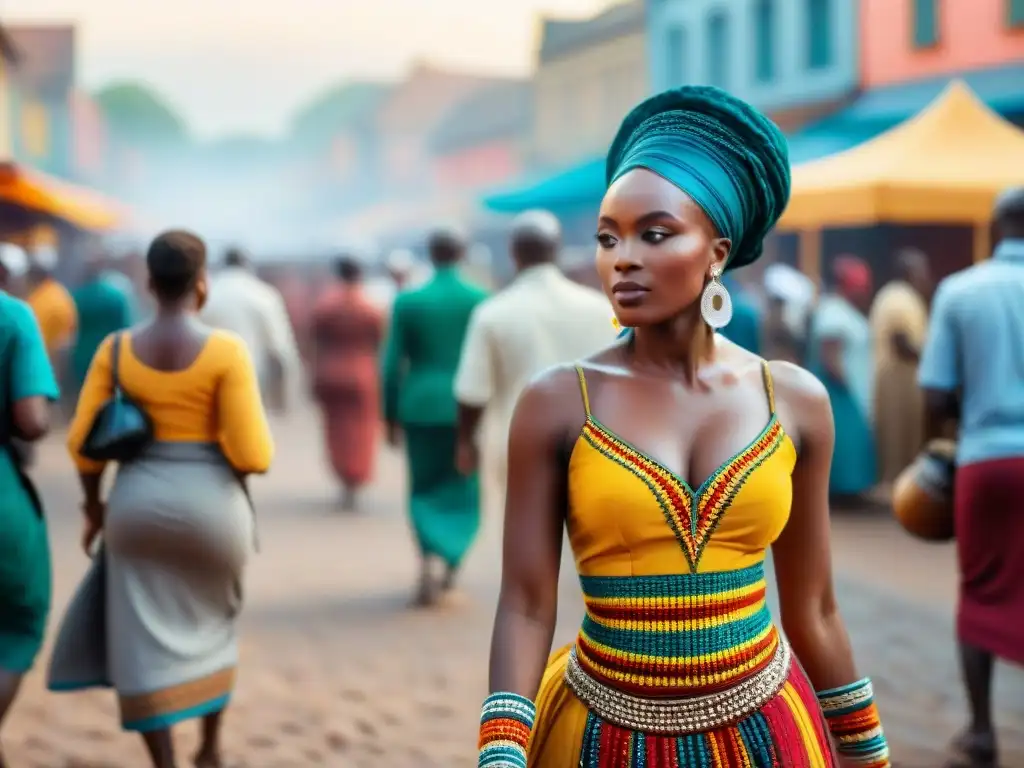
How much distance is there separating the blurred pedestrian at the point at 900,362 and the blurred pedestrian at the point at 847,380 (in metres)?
0.14

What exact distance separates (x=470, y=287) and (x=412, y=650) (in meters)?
2.14

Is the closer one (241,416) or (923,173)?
(241,416)

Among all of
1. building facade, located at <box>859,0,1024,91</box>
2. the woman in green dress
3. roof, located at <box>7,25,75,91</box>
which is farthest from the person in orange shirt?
roof, located at <box>7,25,75,91</box>

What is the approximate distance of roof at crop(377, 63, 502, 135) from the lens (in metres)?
62.5

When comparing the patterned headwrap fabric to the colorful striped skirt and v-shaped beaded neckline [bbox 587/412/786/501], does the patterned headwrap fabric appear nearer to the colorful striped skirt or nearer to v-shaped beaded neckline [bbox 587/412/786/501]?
v-shaped beaded neckline [bbox 587/412/786/501]

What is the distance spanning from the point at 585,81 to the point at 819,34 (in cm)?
1549

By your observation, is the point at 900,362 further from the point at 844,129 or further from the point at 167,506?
the point at 844,129

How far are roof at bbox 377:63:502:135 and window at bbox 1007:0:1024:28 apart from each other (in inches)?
1787

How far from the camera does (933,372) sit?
5.10m

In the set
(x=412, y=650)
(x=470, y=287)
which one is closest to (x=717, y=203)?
(x=412, y=650)

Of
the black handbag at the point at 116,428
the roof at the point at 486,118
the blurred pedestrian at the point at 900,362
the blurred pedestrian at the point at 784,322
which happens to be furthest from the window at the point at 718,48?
the black handbag at the point at 116,428

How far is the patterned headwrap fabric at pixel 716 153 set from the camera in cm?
242

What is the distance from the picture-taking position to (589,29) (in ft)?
120

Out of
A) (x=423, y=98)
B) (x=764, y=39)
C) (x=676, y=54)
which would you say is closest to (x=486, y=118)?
(x=423, y=98)
